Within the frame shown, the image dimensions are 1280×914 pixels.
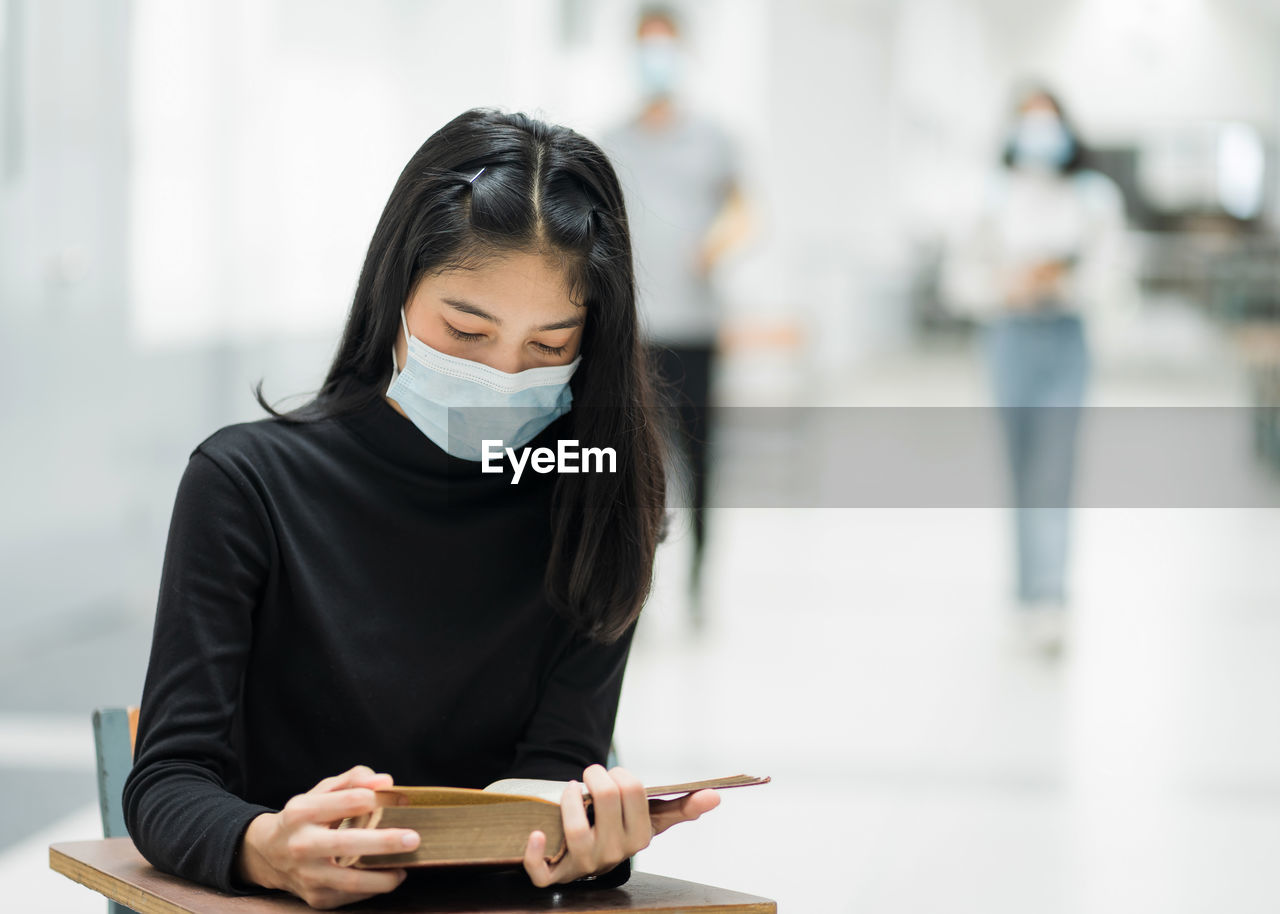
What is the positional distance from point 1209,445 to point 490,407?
20.0 ft

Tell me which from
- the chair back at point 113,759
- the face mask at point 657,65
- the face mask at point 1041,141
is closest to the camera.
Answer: the chair back at point 113,759

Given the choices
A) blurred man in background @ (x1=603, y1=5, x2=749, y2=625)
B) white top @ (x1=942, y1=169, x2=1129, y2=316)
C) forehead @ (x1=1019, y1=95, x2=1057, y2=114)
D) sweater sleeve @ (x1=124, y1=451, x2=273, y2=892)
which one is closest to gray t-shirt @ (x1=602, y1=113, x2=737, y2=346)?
blurred man in background @ (x1=603, y1=5, x2=749, y2=625)

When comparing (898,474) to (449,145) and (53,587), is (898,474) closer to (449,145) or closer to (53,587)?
(53,587)

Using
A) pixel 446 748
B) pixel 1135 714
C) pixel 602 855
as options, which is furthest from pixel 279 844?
pixel 1135 714

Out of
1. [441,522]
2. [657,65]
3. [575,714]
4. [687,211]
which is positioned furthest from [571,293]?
[657,65]

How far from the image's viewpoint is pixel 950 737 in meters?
2.88

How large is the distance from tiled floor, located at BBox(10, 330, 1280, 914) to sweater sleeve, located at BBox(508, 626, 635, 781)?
338mm

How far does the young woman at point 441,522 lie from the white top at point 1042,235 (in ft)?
8.80

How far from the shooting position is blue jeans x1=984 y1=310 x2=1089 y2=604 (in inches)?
141

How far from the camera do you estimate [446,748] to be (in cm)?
110

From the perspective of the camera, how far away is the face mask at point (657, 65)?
3838 mm

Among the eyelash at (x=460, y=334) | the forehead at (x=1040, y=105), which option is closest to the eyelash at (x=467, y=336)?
the eyelash at (x=460, y=334)

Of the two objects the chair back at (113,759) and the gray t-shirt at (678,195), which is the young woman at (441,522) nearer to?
the chair back at (113,759)

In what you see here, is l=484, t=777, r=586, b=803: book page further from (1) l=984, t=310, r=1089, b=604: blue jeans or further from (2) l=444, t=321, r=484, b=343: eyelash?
(1) l=984, t=310, r=1089, b=604: blue jeans
